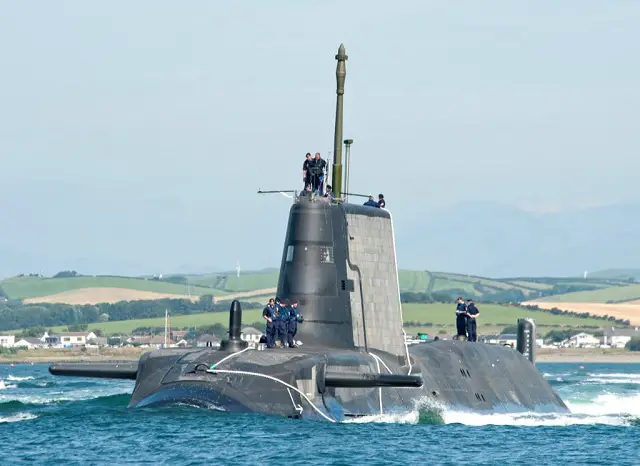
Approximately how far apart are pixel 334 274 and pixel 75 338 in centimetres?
12392

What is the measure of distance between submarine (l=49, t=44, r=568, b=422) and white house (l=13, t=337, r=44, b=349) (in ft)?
398

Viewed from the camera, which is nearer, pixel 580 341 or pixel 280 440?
pixel 280 440

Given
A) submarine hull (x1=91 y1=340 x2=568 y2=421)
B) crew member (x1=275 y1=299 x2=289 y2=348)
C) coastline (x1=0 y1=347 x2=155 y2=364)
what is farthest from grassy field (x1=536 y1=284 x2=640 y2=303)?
crew member (x1=275 y1=299 x2=289 y2=348)

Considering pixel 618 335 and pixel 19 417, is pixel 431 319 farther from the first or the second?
pixel 19 417

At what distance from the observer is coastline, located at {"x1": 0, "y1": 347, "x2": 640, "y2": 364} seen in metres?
133

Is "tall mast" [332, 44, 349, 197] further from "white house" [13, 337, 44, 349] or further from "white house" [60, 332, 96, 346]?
"white house" [13, 337, 44, 349]

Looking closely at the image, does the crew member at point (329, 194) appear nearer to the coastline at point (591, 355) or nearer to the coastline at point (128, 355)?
the coastline at point (128, 355)

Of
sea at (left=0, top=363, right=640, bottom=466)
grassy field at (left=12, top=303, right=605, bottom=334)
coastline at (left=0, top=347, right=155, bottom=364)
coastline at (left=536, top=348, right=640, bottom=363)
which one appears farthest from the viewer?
coastline at (left=536, top=348, right=640, bottom=363)

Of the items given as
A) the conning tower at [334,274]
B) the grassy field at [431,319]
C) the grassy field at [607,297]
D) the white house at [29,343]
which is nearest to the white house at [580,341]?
the grassy field at [431,319]

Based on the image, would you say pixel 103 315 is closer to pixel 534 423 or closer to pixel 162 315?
pixel 162 315

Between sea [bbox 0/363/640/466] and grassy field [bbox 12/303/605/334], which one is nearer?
sea [bbox 0/363/640/466]

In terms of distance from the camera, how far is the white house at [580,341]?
155250mm

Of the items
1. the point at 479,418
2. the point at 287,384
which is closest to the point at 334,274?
the point at 287,384

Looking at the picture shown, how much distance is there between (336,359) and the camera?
31.0m
